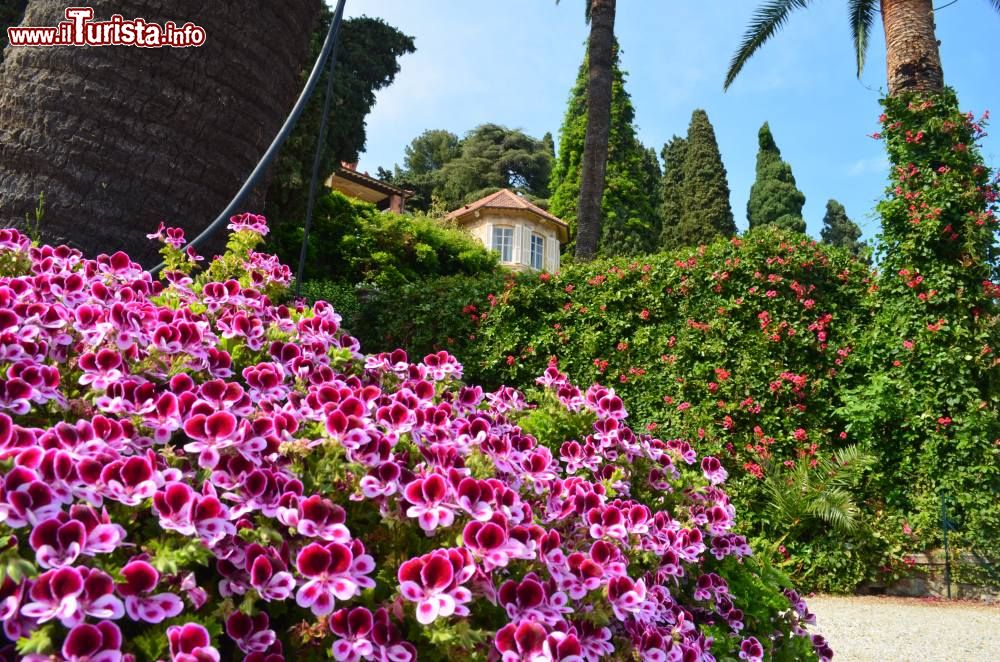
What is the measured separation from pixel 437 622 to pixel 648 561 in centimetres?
67

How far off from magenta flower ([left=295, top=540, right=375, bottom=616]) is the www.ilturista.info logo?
2.68 meters

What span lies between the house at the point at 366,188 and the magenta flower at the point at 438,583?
27.6 metres

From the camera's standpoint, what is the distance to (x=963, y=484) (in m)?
6.05

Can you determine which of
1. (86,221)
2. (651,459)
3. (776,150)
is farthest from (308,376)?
(776,150)

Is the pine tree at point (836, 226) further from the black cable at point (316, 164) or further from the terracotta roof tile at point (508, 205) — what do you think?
the black cable at point (316, 164)

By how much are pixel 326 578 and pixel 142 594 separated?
0.77ft

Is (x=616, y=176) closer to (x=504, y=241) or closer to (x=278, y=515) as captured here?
(x=504, y=241)

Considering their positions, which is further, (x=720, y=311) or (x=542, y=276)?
(x=542, y=276)

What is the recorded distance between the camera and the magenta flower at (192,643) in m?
0.84

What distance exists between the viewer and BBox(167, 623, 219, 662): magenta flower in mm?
843

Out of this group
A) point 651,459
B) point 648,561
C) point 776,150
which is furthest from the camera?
point 776,150

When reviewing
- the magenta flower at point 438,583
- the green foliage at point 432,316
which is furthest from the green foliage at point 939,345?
the magenta flower at point 438,583

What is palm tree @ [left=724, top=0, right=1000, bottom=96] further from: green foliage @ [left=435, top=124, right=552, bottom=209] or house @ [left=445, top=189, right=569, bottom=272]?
green foliage @ [left=435, top=124, right=552, bottom=209]

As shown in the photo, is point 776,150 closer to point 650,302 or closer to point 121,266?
point 650,302
